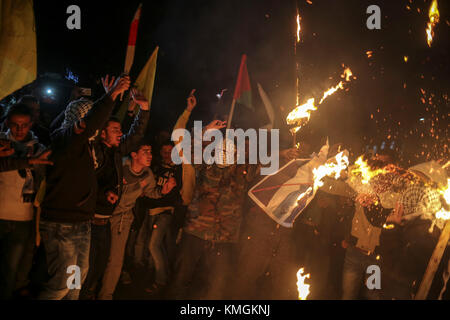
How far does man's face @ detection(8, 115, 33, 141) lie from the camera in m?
3.20

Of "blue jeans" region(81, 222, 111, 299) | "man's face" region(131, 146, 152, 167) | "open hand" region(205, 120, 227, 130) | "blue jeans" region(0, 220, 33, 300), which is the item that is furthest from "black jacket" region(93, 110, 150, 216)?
"open hand" region(205, 120, 227, 130)

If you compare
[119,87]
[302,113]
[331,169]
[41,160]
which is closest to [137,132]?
[119,87]

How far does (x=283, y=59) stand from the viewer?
8.76 meters

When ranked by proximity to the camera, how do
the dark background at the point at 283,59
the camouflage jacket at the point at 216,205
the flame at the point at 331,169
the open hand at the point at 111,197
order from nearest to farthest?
the open hand at the point at 111,197 < the camouflage jacket at the point at 216,205 < the flame at the point at 331,169 < the dark background at the point at 283,59

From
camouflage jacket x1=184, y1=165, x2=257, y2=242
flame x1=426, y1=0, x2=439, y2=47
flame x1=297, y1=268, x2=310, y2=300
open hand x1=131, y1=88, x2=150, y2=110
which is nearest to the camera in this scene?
open hand x1=131, y1=88, x2=150, y2=110

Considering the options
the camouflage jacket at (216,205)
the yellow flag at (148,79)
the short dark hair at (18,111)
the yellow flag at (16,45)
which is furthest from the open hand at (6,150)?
the yellow flag at (148,79)

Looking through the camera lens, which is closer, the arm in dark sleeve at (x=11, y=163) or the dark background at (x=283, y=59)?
the arm in dark sleeve at (x=11, y=163)

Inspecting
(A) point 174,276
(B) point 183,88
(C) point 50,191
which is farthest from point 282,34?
(C) point 50,191

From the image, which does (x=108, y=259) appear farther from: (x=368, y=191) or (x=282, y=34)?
(x=282, y=34)

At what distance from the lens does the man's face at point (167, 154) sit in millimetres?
4969

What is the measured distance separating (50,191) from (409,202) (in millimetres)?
4562

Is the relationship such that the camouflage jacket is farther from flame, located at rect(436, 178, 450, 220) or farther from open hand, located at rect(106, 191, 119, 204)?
flame, located at rect(436, 178, 450, 220)

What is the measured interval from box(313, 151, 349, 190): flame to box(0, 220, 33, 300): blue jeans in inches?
146

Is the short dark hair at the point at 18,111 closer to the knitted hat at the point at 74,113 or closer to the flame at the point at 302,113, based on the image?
the knitted hat at the point at 74,113
